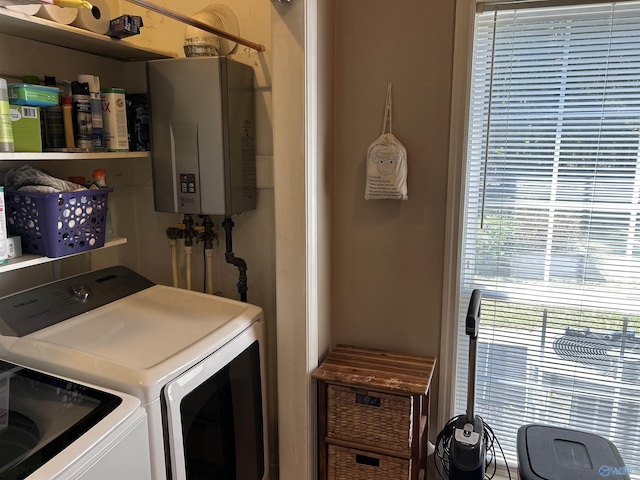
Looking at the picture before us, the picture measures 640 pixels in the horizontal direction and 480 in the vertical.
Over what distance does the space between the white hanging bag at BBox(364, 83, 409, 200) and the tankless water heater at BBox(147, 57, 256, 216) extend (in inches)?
19.8

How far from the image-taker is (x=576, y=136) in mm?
1843

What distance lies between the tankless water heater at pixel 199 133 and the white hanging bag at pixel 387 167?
50 cm

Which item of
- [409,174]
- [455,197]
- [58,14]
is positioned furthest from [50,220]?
[455,197]

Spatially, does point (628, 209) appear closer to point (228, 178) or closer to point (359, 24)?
point (359, 24)

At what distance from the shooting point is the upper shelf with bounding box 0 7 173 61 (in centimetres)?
148

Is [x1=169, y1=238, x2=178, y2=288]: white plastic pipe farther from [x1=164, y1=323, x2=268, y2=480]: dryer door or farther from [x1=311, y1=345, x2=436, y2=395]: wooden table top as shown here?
[x1=311, y1=345, x2=436, y2=395]: wooden table top

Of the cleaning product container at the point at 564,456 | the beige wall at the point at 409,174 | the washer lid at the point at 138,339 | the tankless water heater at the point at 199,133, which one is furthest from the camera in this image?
the beige wall at the point at 409,174

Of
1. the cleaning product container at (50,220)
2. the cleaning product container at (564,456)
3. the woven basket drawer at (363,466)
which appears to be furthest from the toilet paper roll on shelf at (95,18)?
the cleaning product container at (564,456)

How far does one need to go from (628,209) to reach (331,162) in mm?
1126

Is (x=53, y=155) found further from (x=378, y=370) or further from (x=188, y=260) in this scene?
(x=378, y=370)

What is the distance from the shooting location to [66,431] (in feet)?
3.78

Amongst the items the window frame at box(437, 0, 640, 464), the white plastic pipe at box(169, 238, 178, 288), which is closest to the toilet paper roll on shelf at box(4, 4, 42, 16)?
the white plastic pipe at box(169, 238, 178, 288)

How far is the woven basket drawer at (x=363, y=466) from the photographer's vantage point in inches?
74.4

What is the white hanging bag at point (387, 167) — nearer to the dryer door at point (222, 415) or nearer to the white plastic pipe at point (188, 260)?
the dryer door at point (222, 415)
